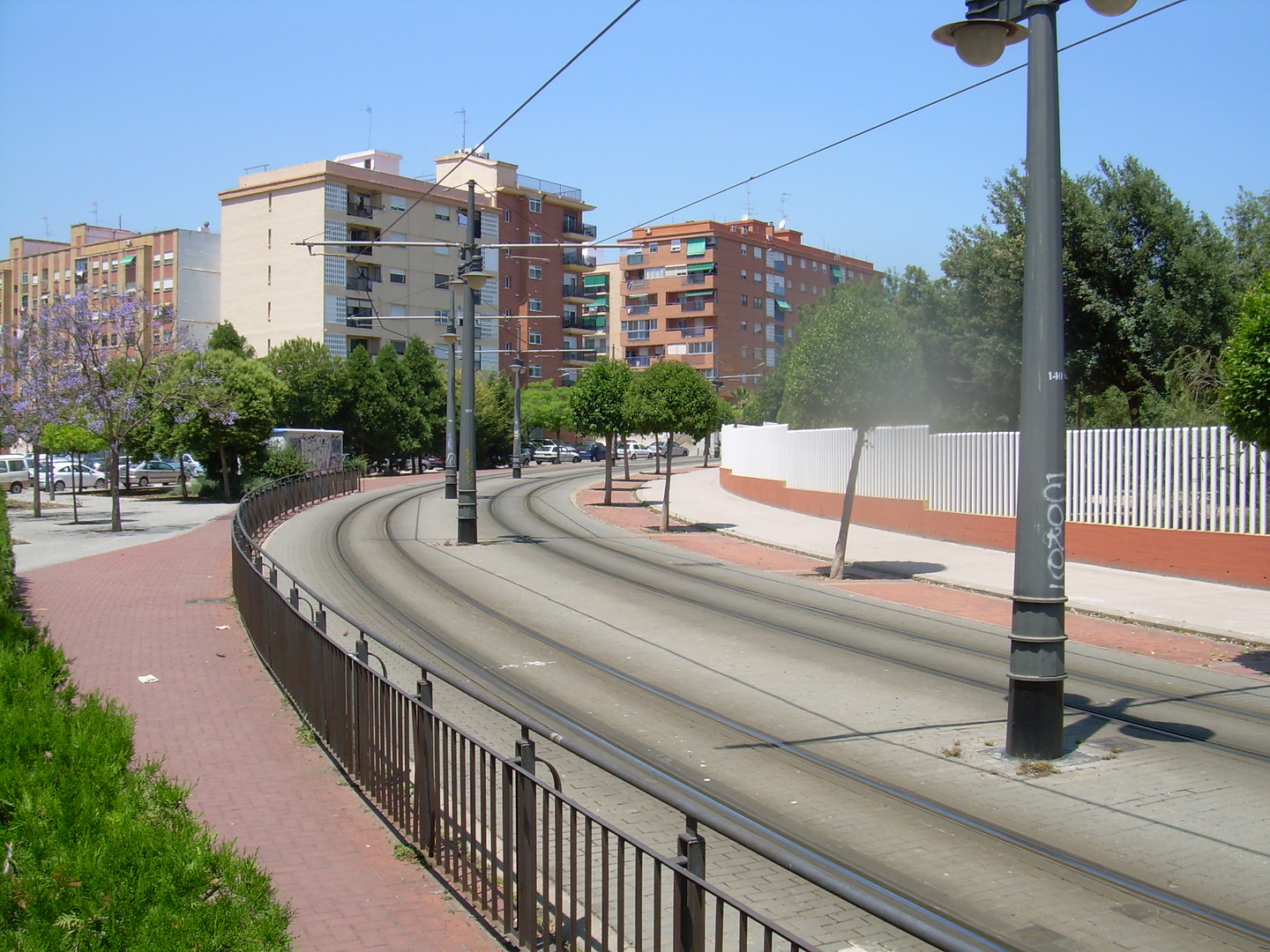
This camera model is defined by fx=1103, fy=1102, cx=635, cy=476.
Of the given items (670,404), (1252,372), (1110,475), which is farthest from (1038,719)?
(670,404)

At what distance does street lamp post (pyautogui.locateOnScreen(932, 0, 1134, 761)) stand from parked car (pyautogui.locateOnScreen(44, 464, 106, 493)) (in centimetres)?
4610

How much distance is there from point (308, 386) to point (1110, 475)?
1739 inches

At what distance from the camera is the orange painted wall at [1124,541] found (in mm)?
17562

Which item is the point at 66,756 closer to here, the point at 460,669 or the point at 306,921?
the point at 306,921

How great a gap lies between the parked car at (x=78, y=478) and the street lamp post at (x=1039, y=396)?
46.1 metres

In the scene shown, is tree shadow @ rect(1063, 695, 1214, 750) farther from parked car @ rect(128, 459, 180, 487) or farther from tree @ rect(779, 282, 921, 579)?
parked car @ rect(128, 459, 180, 487)

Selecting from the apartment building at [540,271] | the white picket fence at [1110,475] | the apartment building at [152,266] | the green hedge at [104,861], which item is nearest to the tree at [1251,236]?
the white picket fence at [1110,475]

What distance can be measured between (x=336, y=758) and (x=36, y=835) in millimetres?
3729

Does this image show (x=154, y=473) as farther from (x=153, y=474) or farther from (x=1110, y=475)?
(x=1110, y=475)

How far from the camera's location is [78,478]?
153 ft

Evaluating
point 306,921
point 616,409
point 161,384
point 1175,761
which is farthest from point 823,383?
point 161,384

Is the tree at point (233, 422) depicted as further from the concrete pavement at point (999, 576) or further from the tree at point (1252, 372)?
the tree at point (1252, 372)

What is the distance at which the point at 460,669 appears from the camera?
38.0 feet

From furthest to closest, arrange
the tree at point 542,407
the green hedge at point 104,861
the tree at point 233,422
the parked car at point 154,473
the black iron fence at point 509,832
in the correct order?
the tree at point 542,407 → the parked car at point 154,473 → the tree at point 233,422 → the black iron fence at point 509,832 → the green hedge at point 104,861
